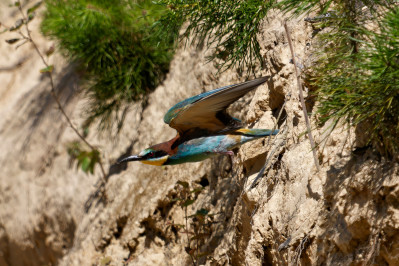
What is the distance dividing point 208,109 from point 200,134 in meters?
0.27

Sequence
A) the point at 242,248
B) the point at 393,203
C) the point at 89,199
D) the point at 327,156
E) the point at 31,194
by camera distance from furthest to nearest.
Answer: the point at 31,194
the point at 89,199
the point at 242,248
the point at 327,156
the point at 393,203

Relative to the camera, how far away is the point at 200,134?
2.96m

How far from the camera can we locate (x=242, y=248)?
2.70m

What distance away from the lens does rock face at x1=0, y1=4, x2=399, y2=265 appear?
1976mm

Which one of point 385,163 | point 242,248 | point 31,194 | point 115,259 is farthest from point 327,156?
point 31,194

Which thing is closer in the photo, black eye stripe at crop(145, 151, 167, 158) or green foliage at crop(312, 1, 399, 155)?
green foliage at crop(312, 1, 399, 155)

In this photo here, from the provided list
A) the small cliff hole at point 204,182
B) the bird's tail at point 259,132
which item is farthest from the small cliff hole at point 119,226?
the bird's tail at point 259,132

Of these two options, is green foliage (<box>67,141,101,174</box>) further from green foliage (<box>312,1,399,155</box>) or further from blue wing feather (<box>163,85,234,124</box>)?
green foliage (<box>312,1,399,155</box>)

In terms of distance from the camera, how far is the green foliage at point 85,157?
446 cm

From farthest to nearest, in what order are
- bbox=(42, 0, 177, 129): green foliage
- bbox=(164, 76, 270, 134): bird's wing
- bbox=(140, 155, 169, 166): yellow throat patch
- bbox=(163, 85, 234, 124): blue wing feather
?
1. bbox=(42, 0, 177, 129): green foliage
2. bbox=(140, 155, 169, 166): yellow throat patch
3. bbox=(163, 85, 234, 124): blue wing feather
4. bbox=(164, 76, 270, 134): bird's wing

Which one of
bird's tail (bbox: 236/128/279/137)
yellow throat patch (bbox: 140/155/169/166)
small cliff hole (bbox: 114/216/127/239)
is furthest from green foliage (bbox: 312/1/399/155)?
small cliff hole (bbox: 114/216/127/239)

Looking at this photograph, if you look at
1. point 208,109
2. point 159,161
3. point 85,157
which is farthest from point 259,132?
point 85,157

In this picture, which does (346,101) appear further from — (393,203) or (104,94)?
(104,94)

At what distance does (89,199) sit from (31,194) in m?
1.10
